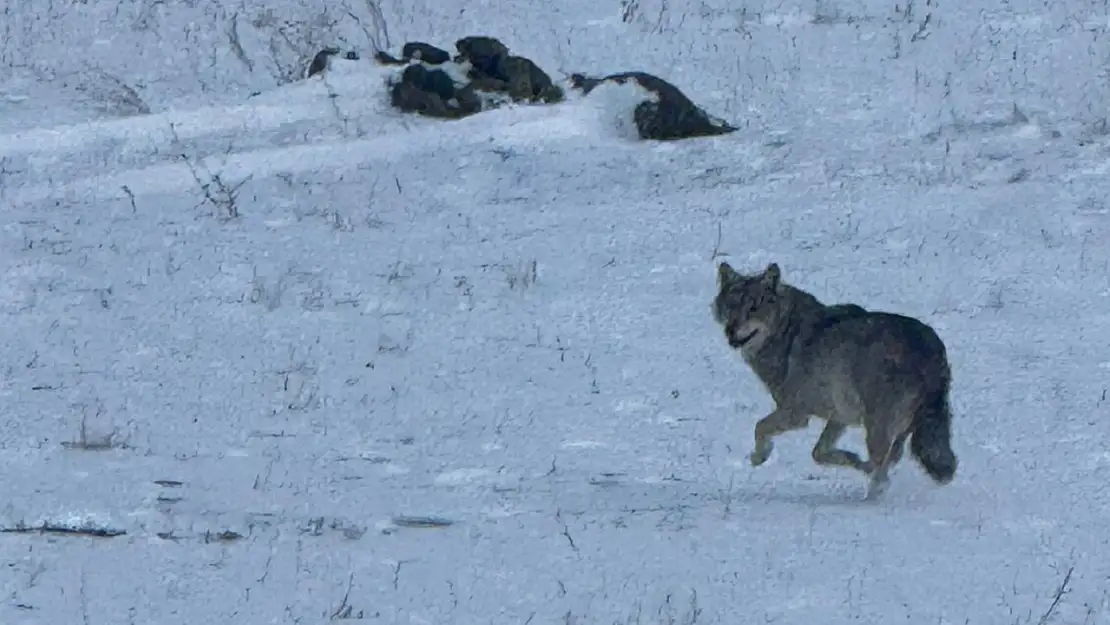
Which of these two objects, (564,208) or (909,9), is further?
(909,9)

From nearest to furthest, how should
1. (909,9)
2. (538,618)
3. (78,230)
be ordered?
(538,618) < (78,230) < (909,9)

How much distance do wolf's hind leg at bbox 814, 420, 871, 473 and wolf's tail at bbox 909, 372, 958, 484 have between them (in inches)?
13.8

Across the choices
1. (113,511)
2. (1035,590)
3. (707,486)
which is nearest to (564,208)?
(707,486)

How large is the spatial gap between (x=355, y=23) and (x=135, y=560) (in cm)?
894

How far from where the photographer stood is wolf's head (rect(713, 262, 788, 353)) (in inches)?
272

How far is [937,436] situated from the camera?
636 cm

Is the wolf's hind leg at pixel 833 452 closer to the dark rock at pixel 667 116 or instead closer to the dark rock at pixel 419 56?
the dark rock at pixel 667 116

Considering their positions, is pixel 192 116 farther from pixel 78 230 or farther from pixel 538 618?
pixel 538 618

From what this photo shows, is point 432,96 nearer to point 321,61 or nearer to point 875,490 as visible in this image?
point 321,61

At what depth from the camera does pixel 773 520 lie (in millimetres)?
6258

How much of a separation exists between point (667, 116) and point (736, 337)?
15.0ft

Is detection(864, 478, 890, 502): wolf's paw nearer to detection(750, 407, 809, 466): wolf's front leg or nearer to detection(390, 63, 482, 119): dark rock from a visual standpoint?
detection(750, 407, 809, 466): wolf's front leg

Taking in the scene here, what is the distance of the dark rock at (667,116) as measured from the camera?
1134 cm

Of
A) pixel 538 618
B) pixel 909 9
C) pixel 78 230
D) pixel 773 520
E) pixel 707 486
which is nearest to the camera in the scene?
pixel 538 618
